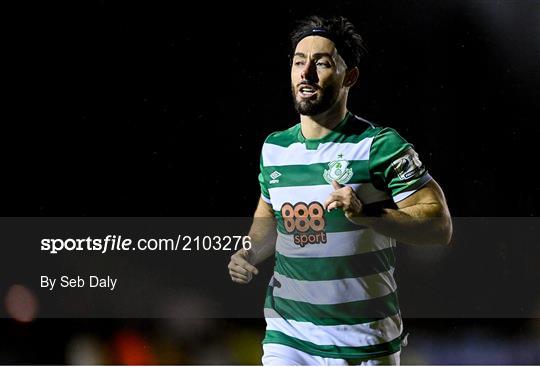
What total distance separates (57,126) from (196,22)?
103cm

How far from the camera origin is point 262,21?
188 inches

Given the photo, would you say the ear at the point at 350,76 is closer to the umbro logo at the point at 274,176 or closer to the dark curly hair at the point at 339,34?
the dark curly hair at the point at 339,34

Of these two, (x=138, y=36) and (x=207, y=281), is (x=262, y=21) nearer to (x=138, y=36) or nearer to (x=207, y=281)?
(x=138, y=36)

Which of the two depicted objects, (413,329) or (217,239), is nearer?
(217,239)

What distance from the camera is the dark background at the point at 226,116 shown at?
474 cm

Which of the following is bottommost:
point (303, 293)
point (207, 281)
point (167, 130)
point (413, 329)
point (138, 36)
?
point (413, 329)

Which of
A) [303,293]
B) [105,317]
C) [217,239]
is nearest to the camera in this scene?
[303,293]

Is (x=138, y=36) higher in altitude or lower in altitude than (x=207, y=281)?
higher

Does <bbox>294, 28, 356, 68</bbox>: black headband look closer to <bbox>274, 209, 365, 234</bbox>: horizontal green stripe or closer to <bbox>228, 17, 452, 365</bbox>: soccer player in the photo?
<bbox>228, 17, 452, 365</bbox>: soccer player

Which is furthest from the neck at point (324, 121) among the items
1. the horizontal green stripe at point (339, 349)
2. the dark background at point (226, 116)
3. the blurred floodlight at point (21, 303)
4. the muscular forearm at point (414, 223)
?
the blurred floodlight at point (21, 303)

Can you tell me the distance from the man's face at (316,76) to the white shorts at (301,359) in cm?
95

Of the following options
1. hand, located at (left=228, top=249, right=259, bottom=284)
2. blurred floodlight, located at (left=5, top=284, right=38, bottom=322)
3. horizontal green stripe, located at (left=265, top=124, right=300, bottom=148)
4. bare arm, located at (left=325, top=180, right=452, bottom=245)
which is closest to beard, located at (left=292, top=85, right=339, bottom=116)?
horizontal green stripe, located at (left=265, top=124, right=300, bottom=148)

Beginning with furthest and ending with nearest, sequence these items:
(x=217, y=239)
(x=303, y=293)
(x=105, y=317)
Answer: (x=105, y=317) < (x=217, y=239) < (x=303, y=293)

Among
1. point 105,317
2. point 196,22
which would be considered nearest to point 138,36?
point 196,22
